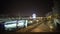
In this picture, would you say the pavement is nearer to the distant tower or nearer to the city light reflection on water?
the city light reflection on water

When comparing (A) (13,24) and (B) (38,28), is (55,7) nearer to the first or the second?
(B) (38,28)

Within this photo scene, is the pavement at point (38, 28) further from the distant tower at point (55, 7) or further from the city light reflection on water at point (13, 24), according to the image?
the distant tower at point (55, 7)

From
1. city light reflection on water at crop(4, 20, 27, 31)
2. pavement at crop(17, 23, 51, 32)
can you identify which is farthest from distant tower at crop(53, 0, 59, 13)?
city light reflection on water at crop(4, 20, 27, 31)

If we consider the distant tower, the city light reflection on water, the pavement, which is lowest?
the pavement

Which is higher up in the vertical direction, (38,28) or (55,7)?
(55,7)

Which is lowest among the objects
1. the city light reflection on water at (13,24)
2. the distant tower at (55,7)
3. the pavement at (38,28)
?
the pavement at (38,28)

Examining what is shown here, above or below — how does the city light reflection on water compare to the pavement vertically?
above

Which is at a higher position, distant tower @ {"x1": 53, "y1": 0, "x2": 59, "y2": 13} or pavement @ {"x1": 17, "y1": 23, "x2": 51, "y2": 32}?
distant tower @ {"x1": 53, "y1": 0, "x2": 59, "y2": 13}

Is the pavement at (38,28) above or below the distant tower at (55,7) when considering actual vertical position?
below

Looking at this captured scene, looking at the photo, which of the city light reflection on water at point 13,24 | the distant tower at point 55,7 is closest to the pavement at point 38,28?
the city light reflection on water at point 13,24

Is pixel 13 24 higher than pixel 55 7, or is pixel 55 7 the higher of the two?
pixel 55 7

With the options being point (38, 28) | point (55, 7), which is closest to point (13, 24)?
point (38, 28)

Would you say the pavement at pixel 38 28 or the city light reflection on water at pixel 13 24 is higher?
the city light reflection on water at pixel 13 24

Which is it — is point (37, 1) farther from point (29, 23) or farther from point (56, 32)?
point (56, 32)
